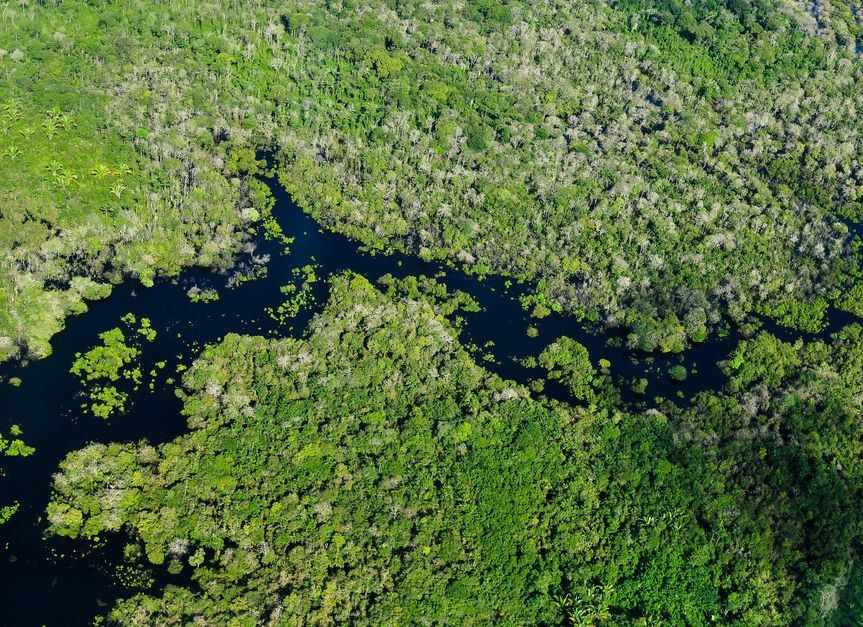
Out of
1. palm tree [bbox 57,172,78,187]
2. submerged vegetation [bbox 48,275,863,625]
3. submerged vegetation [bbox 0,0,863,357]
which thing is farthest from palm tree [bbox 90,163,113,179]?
submerged vegetation [bbox 48,275,863,625]

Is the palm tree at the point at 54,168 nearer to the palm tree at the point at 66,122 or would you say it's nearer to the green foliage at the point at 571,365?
the palm tree at the point at 66,122

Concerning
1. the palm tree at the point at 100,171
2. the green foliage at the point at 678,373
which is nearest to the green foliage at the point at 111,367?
the palm tree at the point at 100,171

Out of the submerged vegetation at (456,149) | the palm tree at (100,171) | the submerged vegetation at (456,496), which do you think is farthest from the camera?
the palm tree at (100,171)

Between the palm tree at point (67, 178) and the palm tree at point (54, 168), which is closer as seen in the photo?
the palm tree at point (67, 178)

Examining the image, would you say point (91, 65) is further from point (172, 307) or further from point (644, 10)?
point (644, 10)

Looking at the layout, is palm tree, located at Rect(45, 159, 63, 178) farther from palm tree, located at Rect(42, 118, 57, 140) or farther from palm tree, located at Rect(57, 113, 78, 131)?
palm tree, located at Rect(57, 113, 78, 131)

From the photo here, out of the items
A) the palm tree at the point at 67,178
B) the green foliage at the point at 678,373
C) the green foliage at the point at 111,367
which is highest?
the green foliage at the point at 678,373

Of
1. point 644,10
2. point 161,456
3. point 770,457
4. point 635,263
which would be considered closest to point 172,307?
Result: point 161,456

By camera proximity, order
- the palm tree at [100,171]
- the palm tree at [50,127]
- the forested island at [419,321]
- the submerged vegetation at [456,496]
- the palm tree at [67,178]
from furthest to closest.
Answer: the palm tree at [50,127] < the palm tree at [100,171] < the palm tree at [67,178] < the forested island at [419,321] < the submerged vegetation at [456,496]
